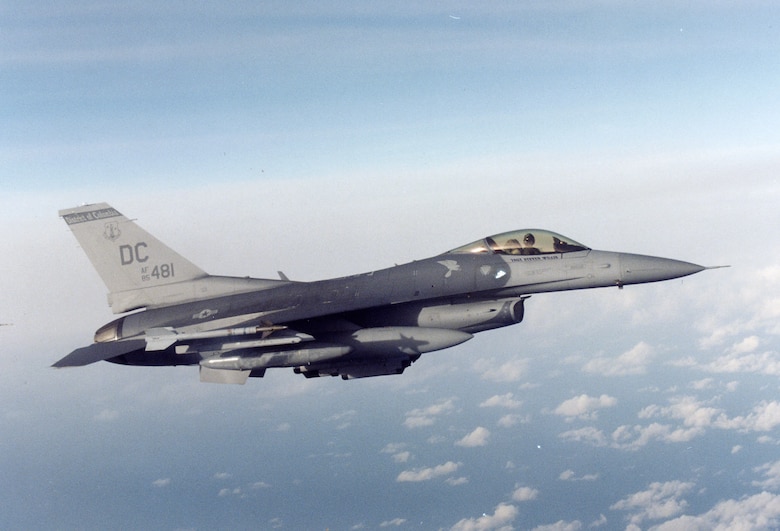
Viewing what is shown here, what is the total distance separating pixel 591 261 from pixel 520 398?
132072 millimetres

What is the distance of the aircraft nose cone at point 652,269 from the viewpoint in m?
12.8

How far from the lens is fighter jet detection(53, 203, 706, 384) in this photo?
43.3 ft

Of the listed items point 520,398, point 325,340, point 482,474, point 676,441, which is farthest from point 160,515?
point 676,441

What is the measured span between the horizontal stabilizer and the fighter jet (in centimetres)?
3

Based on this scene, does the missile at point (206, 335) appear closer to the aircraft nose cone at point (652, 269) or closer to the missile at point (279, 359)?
the missile at point (279, 359)

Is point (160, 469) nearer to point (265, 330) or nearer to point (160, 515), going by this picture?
point (160, 515)

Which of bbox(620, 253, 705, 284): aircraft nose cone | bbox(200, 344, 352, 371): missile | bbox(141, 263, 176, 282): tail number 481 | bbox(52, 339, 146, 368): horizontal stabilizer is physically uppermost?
bbox(141, 263, 176, 282): tail number 481

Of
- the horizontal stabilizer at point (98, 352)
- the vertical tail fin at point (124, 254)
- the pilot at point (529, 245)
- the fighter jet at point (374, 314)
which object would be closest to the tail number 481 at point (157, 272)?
the vertical tail fin at point (124, 254)

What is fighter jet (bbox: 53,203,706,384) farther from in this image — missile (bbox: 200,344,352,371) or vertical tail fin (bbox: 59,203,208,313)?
vertical tail fin (bbox: 59,203,208,313)

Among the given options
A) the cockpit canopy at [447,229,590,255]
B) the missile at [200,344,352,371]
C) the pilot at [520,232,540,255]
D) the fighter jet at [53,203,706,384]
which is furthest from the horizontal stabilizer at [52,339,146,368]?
the pilot at [520,232,540,255]

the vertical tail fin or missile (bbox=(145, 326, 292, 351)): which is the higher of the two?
the vertical tail fin

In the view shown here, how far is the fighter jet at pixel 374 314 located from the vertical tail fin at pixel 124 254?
1.11 metres

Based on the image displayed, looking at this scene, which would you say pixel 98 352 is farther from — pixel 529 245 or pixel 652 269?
pixel 652 269

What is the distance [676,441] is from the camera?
409ft
